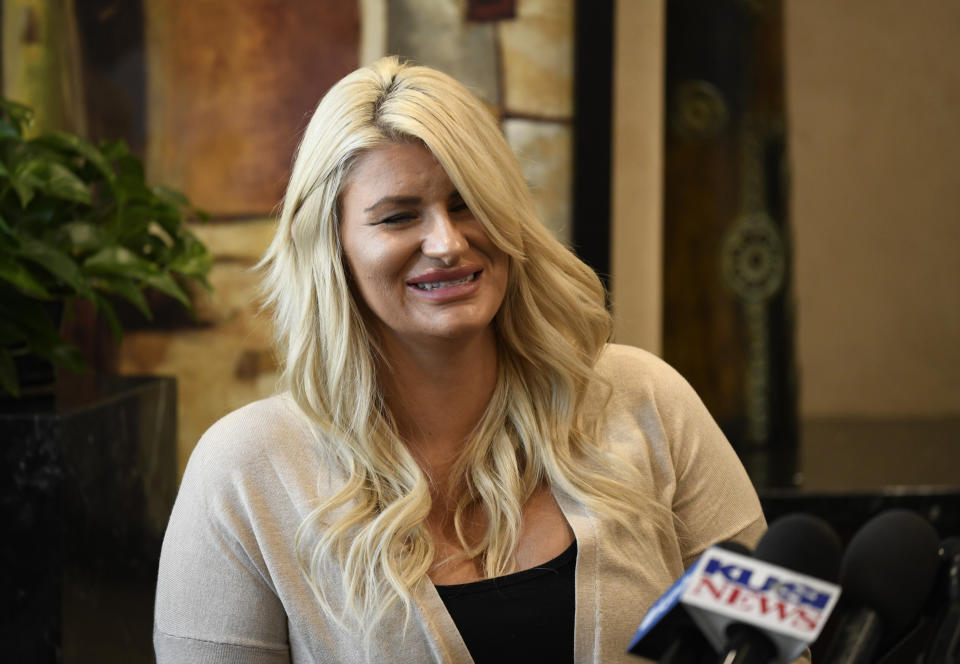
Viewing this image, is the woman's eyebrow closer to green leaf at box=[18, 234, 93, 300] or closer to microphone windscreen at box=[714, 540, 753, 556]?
green leaf at box=[18, 234, 93, 300]

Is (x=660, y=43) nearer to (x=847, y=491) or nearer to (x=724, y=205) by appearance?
(x=724, y=205)

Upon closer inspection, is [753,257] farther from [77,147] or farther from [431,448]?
[77,147]

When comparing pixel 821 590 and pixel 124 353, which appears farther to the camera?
pixel 124 353

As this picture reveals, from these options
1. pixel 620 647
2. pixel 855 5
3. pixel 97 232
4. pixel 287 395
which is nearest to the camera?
pixel 620 647

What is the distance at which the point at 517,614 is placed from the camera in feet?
5.00

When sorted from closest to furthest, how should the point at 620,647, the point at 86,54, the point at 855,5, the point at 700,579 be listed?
the point at 700,579 → the point at 620,647 → the point at 86,54 → the point at 855,5

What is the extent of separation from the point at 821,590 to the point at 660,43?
8.11ft

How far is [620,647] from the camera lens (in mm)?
1543

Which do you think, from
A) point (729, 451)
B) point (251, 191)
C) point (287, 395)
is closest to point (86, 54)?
point (251, 191)

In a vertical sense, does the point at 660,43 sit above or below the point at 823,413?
above

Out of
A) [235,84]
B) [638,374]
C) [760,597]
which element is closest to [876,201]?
[235,84]

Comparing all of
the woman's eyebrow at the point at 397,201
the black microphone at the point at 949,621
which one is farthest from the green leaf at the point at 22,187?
the black microphone at the point at 949,621

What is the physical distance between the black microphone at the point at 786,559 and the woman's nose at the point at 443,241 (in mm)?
783

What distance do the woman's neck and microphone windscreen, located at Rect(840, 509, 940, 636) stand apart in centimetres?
89
